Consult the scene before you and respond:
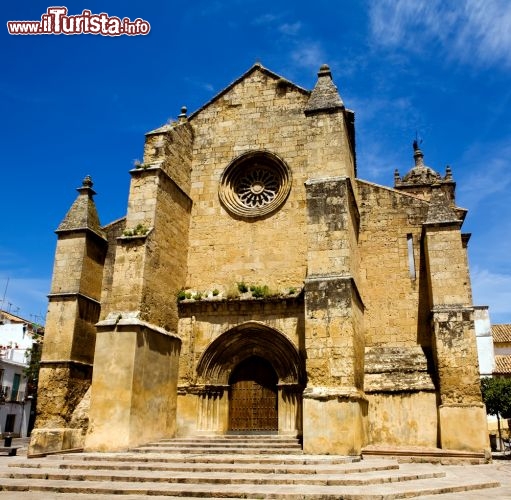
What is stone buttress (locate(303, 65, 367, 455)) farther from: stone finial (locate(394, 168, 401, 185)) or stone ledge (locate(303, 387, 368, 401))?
stone finial (locate(394, 168, 401, 185))

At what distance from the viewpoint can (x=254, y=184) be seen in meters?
14.1

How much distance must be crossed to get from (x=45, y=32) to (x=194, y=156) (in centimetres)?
517

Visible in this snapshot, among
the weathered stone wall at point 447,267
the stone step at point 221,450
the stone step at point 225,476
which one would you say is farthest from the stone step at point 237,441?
the weathered stone wall at point 447,267

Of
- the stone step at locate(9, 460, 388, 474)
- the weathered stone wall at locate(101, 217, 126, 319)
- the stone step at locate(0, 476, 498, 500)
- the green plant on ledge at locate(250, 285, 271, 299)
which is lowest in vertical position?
the stone step at locate(0, 476, 498, 500)

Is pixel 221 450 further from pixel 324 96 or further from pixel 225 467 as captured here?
pixel 324 96

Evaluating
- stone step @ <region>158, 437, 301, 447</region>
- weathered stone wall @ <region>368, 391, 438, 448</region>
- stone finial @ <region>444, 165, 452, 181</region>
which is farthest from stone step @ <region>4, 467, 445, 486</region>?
stone finial @ <region>444, 165, 452, 181</region>

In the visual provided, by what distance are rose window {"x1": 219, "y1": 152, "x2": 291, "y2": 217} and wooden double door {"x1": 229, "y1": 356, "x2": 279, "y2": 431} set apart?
4001 millimetres

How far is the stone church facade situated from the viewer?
1043cm

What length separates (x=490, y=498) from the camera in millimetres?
6523

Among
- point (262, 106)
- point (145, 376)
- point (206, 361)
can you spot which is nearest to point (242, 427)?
point (206, 361)

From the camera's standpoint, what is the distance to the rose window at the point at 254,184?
13.6 m

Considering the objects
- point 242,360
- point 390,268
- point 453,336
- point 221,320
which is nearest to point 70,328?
point 221,320

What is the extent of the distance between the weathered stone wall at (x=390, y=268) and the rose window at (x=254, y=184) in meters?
2.17

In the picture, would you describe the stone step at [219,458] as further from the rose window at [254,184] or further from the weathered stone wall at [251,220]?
the rose window at [254,184]
